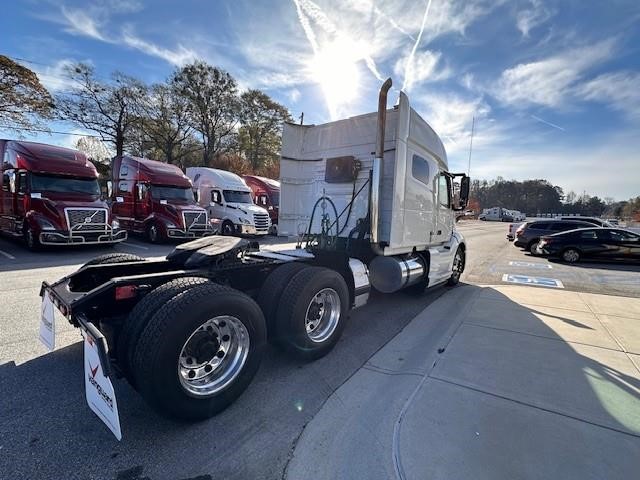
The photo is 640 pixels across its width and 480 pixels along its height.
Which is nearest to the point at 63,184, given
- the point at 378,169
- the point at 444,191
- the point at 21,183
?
the point at 21,183

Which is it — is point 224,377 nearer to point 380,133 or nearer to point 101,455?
point 101,455

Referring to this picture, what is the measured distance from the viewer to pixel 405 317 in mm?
4996

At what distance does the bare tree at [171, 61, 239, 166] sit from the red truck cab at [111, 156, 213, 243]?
850 inches

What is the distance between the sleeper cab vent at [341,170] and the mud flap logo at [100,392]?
3.99 metres

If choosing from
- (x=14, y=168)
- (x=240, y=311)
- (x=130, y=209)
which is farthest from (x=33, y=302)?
(x=130, y=209)

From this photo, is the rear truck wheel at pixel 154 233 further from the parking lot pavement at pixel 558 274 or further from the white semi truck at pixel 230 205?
the parking lot pavement at pixel 558 274

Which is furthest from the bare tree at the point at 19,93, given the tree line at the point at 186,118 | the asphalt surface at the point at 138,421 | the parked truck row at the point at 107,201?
the asphalt surface at the point at 138,421

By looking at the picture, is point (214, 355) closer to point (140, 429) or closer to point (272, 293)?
point (140, 429)

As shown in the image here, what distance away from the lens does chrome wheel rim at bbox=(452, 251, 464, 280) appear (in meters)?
7.22

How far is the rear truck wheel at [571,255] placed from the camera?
12.0 meters

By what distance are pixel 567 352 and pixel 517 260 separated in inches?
384

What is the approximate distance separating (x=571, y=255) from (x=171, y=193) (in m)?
15.7

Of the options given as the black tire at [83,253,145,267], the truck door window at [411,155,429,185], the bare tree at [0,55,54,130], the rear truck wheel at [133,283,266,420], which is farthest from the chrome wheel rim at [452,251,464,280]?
the bare tree at [0,55,54,130]

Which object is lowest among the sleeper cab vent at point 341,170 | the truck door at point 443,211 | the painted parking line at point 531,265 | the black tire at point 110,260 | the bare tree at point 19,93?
the painted parking line at point 531,265
